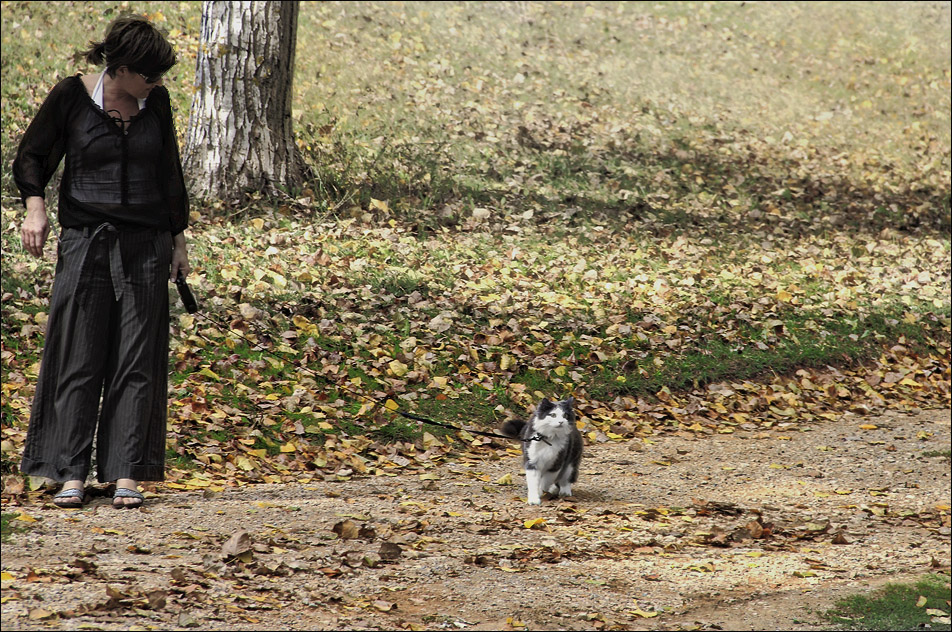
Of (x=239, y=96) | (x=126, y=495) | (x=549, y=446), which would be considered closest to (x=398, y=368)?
(x=549, y=446)

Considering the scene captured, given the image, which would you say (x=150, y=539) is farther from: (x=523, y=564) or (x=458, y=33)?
(x=458, y=33)

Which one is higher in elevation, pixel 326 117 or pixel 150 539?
pixel 326 117

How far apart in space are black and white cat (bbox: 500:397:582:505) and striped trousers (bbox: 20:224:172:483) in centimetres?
213

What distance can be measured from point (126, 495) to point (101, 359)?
71 centimetres

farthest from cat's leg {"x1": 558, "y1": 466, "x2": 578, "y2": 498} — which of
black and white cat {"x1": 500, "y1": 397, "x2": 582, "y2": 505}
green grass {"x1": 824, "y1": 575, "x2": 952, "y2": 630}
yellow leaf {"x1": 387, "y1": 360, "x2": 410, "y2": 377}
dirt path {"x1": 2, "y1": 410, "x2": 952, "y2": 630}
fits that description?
yellow leaf {"x1": 387, "y1": 360, "x2": 410, "y2": 377}

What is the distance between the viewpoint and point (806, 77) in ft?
64.0

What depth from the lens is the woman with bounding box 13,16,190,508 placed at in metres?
4.73

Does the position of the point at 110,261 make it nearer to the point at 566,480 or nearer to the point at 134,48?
the point at 134,48

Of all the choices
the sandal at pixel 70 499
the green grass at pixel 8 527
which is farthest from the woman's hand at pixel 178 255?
the green grass at pixel 8 527

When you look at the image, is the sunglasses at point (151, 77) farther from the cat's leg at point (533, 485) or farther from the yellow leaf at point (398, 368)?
the yellow leaf at point (398, 368)

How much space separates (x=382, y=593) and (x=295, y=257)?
610 centimetres

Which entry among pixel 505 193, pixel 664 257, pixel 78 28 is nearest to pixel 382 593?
pixel 664 257

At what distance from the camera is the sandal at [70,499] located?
4836mm

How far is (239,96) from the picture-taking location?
10.6m
